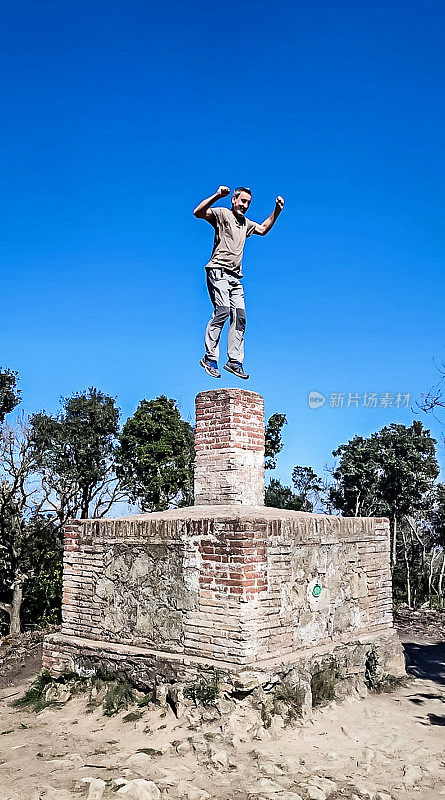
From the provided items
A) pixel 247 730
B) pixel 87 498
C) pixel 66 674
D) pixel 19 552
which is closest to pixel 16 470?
pixel 19 552

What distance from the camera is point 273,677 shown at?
18.9 feet

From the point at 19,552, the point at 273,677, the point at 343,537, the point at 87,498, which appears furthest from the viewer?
the point at 87,498

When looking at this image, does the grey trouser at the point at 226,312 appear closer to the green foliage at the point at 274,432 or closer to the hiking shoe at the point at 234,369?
the hiking shoe at the point at 234,369

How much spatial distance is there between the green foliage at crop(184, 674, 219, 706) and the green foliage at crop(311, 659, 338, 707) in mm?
1180

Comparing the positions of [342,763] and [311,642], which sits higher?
[311,642]

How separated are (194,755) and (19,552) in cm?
808

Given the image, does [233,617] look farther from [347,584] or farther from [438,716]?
[438,716]

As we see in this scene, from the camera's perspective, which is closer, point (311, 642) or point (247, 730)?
point (247, 730)

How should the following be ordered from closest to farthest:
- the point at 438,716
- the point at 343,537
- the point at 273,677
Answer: the point at 273,677
the point at 438,716
the point at 343,537

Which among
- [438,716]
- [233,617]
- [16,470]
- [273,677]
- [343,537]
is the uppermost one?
[16,470]

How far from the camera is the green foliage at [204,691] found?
18.4ft

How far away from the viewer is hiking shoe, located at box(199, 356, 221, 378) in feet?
26.1

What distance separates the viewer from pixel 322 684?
20.7 feet

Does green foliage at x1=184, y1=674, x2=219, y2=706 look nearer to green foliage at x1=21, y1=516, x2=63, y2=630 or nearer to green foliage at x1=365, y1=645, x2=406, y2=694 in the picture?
green foliage at x1=365, y1=645, x2=406, y2=694
